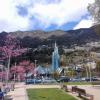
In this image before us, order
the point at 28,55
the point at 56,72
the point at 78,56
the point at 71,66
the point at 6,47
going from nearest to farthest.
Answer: the point at 6,47, the point at 56,72, the point at 71,66, the point at 28,55, the point at 78,56

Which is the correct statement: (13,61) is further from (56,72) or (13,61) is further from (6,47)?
(6,47)

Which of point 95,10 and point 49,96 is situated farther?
point 95,10

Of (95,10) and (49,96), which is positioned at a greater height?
(95,10)

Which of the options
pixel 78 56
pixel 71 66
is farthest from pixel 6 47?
pixel 78 56

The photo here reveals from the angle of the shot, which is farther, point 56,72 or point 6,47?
point 56,72

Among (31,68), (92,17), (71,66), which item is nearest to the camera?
(92,17)

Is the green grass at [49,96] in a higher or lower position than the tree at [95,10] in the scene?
lower

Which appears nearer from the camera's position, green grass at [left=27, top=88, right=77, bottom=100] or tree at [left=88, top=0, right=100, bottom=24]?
green grass at [left=27, top=88, right=77, bottom=100]

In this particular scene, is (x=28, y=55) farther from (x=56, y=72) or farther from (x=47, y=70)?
(x=56, y=72)

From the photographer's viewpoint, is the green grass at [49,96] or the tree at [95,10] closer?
the green grass at [49,96]

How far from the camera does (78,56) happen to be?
18250 cm

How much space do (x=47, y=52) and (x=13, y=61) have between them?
138ft

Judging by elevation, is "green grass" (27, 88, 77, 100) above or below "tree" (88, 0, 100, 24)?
below

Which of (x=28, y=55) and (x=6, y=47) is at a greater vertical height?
(x=28, y=55)
